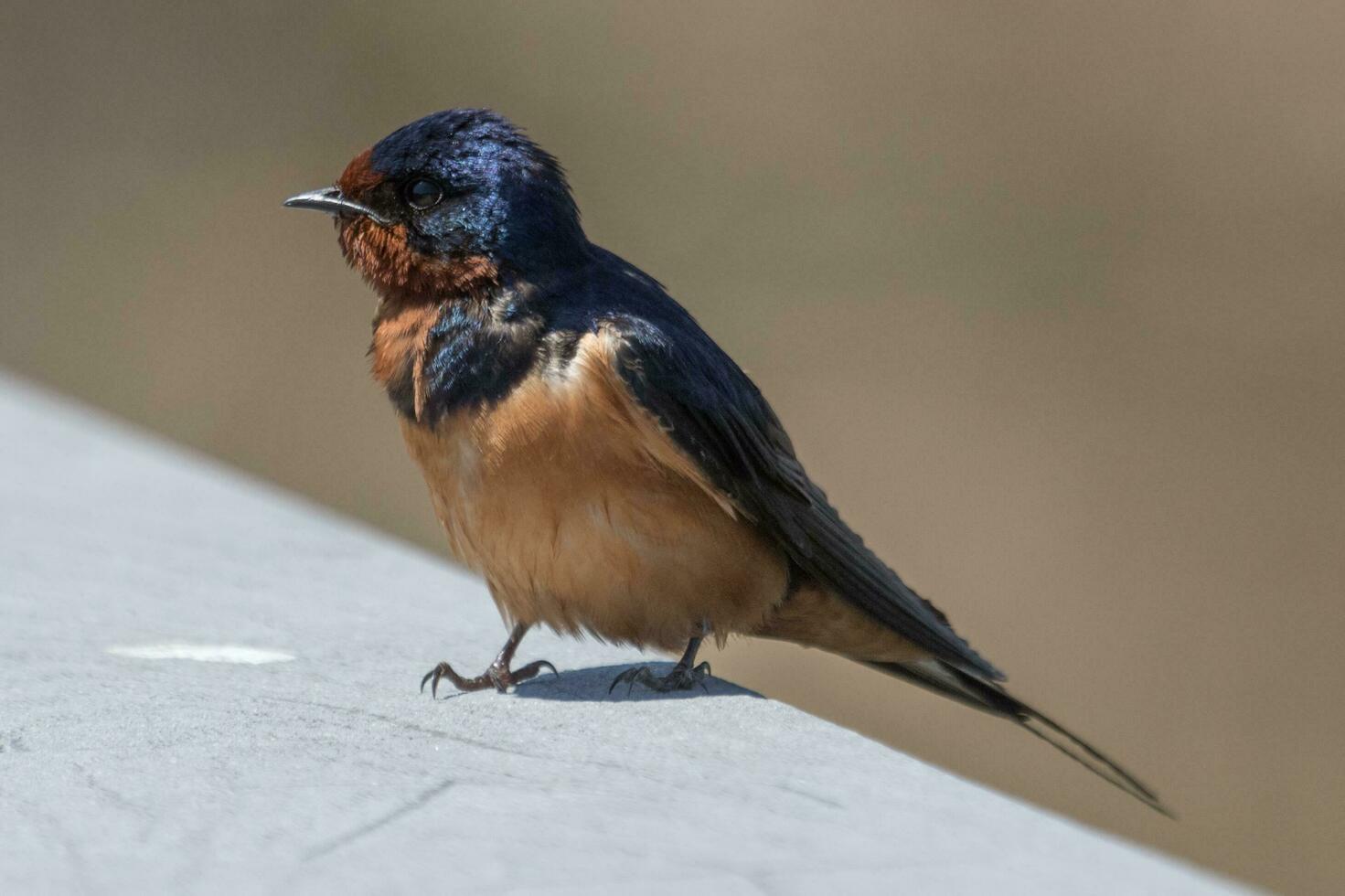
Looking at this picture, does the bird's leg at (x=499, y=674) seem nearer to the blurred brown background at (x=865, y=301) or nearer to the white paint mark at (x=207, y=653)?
the white paint mark at (x=207, y=653)

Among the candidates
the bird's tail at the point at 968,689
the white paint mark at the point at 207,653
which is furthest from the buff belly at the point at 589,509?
the bird's tail at the point at 968,689

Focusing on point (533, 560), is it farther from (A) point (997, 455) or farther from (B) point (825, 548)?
(A) point (997, 455)

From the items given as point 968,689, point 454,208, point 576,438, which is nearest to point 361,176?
point 454,208

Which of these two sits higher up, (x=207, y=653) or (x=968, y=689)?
(x=968, y=689)

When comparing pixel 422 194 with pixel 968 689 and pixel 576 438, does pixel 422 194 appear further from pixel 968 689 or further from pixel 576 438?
pixel 968 689

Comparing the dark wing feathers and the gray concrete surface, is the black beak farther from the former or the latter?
the gray concrete surface

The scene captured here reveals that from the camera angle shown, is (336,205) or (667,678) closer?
(667,678)

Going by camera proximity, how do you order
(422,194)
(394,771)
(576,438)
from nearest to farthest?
(394,771) → (576,438) → (422,194)

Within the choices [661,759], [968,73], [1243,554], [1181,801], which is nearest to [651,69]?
[968,73]
